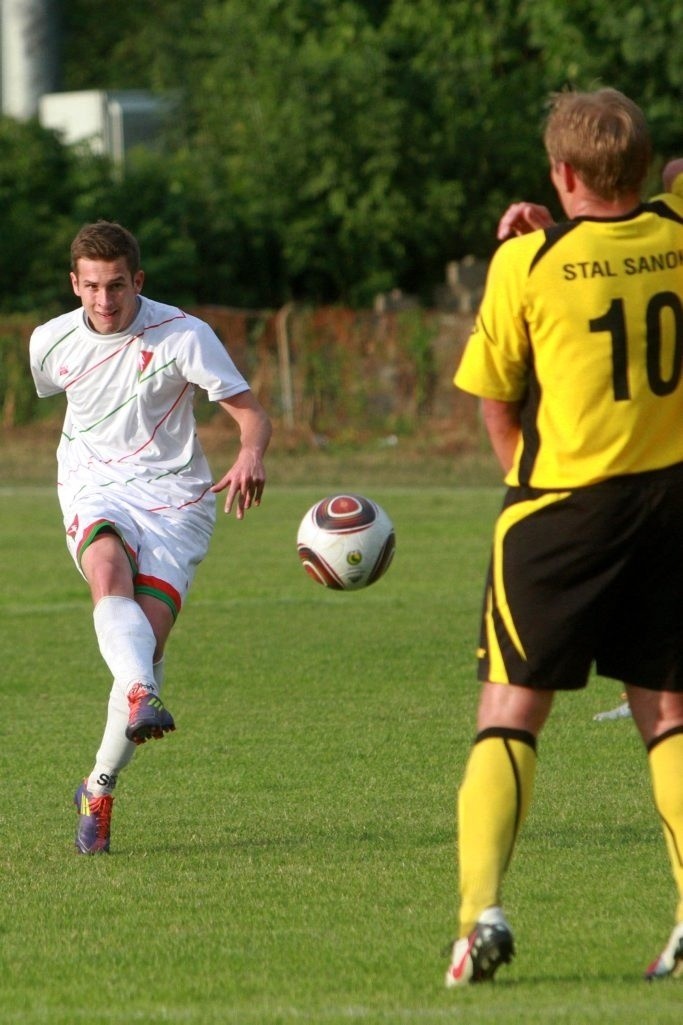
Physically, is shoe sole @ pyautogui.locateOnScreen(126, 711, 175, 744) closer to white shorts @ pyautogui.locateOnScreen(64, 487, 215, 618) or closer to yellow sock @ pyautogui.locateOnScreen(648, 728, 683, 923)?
white shorts @ pyautogui.locateOnScreen(64, 487, 215, 618)

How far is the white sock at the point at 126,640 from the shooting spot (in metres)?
5.89

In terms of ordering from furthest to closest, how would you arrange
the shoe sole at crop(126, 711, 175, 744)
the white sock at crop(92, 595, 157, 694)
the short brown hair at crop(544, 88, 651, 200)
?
1. the white sock at crop(92, 595, 157, 694)
2. the shoe sole at crop(126, 711, 175, 744)
3. the short brown hair at crop(544, 88, 651, 200)

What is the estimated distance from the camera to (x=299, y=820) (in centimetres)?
659

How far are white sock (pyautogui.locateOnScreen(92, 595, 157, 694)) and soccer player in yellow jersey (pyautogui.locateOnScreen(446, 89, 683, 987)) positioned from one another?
5.69ft

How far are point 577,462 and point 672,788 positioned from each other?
824 mm

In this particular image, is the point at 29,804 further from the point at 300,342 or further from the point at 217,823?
the point at 300,342

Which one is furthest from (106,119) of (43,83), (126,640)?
(126,640)

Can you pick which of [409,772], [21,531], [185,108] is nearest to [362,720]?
[409,772]

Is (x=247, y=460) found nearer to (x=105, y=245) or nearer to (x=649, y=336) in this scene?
(x=105, y=245)

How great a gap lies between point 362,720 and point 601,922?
3.62 metres

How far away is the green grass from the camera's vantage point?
4406 millimetres

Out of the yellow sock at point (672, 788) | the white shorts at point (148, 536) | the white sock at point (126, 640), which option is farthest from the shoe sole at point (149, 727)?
the yellow sock at point (672, 788)

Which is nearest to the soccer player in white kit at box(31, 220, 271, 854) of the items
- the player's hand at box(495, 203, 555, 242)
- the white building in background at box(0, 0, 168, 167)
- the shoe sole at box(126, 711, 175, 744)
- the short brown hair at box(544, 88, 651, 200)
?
the shoe sole at box(126, 711, 175, 744)

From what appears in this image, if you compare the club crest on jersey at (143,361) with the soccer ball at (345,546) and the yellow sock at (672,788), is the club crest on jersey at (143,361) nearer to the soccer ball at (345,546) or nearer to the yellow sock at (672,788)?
the soccer ball at (345,546)
